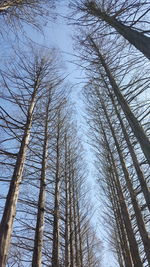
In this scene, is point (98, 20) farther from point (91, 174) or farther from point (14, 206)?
point (91, 174)

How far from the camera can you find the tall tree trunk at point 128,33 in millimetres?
2627

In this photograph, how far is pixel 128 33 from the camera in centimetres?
313

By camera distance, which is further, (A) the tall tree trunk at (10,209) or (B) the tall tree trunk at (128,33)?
(B) the tall tree trunk at (128,33)

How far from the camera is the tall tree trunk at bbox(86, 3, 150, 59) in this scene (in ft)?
8.62

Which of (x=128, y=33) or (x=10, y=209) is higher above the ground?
(x=128, y=33)

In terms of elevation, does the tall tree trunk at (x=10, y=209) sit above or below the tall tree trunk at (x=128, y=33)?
below

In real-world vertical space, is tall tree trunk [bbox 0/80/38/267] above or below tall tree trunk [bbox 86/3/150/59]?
below

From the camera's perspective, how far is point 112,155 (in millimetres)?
6520

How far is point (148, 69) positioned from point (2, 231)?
377cm


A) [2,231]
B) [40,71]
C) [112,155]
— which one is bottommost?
[2,231]

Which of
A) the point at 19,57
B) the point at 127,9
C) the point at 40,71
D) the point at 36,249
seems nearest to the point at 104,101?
the point at 40,71

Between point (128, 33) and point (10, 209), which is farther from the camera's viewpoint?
point (128, 33)

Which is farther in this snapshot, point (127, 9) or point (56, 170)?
point (56, 170)

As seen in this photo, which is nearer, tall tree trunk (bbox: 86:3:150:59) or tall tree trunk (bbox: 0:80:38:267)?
tall tree trunk (bbox: 0:80:38:267)
